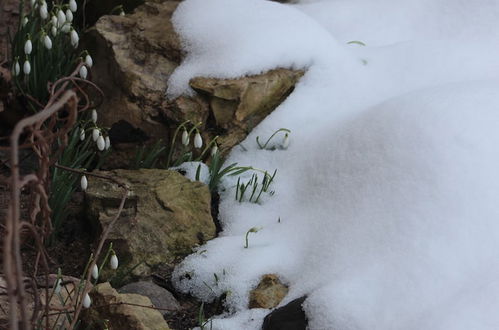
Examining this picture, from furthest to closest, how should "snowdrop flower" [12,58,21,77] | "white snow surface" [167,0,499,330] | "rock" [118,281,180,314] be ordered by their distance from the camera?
"snowdrop flower" [12,58,21,77]
"rock" [118,281,180,314]
"white snow surface" [167,0,499,330]

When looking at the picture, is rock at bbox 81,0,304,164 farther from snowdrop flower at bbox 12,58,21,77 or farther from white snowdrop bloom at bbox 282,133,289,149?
snowdrop flower at bbox 12,58,21,77

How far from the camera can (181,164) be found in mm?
3109

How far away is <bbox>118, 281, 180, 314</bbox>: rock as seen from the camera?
253 cm

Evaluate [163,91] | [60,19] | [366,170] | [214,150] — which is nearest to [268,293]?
[366,170]

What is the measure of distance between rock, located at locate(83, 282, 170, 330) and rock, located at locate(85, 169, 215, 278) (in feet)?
1.04

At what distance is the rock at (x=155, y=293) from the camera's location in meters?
2.53

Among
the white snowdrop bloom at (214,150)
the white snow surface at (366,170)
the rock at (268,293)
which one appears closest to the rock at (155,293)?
the white snow surface at (366,170)

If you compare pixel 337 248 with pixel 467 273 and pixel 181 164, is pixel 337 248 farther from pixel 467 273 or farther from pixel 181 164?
pixel 181 164

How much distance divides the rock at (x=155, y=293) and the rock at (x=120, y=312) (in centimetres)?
Answer: 16

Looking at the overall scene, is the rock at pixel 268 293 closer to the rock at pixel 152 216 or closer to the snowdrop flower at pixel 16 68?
the rock at pixel 152 216

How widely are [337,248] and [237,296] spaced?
37cm

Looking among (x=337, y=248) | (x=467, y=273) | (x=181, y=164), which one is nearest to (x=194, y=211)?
(x=181, y=164)

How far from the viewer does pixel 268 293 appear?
2.43 meters

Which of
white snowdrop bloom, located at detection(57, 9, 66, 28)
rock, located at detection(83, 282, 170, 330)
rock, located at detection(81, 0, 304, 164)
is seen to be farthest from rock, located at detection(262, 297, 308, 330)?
white snowdrop bloom, located at detection(57, 9, 66, 28)
